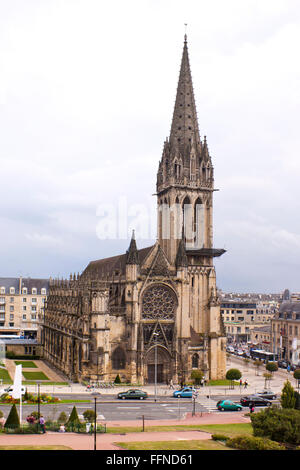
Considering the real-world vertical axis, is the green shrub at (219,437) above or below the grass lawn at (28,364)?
above

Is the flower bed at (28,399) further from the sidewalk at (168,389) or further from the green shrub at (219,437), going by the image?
the green shrub at (219,437)

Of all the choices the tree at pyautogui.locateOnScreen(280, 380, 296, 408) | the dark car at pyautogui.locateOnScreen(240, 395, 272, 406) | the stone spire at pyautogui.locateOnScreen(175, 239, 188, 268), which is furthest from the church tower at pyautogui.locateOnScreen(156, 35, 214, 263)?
the tree at pyautogui.locateOnScreen(280, 380, 296, 408)

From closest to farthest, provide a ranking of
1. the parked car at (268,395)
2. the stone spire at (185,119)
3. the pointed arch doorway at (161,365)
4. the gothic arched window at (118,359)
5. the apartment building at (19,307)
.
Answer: the parked car at (268,395) < the gothic arched window at (118,359) < the pointed arch doorway at (161,365) < the stone spire at (185,119) < the apartment building at (19,307)

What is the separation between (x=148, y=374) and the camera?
257ft

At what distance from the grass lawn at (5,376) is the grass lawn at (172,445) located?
132 ft

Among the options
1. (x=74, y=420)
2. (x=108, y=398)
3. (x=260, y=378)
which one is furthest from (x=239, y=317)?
(x=74, y=420)

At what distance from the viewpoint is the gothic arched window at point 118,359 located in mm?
77125

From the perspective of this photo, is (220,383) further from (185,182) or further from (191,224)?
(185,182)

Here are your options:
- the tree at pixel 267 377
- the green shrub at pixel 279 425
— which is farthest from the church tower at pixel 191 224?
the green shrub at pixel 279 425

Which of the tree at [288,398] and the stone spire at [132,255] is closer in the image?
the tree at [288,398]

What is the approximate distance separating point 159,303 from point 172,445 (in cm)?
4413

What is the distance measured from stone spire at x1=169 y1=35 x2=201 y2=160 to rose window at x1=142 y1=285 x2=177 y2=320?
76.1 ft
